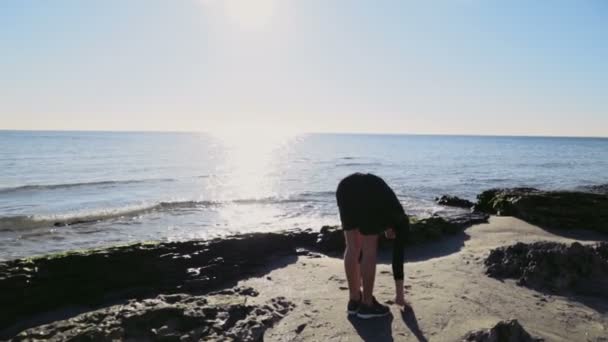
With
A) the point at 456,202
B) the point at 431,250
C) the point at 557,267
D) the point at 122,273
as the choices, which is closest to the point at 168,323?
the point at 122,273

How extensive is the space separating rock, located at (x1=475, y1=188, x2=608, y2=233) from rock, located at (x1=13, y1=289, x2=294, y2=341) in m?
8.51

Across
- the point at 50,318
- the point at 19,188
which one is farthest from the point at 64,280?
the point at 19,188

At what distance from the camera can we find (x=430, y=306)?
16.3ft

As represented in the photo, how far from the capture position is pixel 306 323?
471 cm

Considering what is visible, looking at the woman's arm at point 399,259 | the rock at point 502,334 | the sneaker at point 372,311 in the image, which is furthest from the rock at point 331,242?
the rock at point 502,334

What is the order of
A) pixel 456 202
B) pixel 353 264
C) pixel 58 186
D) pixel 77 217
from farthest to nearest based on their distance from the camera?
pixel 58 186 < pixel 456 202 < pixel 77 217 < pixel 353 264

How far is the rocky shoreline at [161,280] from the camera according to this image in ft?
14.6

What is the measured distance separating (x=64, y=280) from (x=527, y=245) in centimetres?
661

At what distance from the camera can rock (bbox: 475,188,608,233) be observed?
34.1 feet

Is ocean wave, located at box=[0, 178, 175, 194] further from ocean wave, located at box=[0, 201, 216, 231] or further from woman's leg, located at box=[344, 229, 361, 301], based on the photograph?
woman's leg, located at box=[344, 229, 361, 301]

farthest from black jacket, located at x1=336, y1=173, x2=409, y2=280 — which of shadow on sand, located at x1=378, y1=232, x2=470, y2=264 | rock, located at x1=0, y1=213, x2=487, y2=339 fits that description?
shadow on sand, located at x1=378, y1=232, x2=470, y2=264

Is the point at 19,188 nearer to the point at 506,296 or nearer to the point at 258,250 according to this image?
the point at 258,250

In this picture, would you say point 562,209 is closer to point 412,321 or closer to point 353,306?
point 412,321

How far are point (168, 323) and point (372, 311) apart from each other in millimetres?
2124
